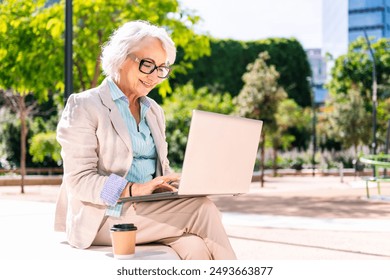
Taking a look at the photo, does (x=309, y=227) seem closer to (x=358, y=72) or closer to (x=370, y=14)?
(x=370, y=14)

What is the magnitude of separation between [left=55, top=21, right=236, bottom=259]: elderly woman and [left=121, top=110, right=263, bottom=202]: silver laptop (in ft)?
0.45

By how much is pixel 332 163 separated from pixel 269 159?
12.9 ft

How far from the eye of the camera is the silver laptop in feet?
8.05

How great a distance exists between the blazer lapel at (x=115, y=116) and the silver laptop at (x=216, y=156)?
0.25 m

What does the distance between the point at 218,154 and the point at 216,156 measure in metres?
0.02

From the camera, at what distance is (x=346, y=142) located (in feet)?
103

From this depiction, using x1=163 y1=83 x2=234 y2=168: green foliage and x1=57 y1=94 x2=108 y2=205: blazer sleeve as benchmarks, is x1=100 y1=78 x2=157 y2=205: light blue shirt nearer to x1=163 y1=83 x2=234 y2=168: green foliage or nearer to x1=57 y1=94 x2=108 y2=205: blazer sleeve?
x1=57 y1=94 x2=108 y2=205: blazer sleeve

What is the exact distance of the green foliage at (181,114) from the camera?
26.4m

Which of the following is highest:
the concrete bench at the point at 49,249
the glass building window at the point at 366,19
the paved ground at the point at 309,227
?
the glass building window at the point at 366,19

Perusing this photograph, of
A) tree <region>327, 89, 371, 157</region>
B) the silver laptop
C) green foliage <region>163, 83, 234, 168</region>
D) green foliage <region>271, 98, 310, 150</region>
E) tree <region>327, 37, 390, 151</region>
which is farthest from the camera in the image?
tree <region>327, 89, 371, 157</region>

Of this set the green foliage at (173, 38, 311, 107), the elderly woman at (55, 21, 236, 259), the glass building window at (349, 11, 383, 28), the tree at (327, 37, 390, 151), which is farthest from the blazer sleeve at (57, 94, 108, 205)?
the green foliage at (173, 38, 311, 107)

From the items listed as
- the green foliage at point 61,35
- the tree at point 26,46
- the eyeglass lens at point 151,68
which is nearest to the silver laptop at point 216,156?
the eyeglass lens at point 151,68

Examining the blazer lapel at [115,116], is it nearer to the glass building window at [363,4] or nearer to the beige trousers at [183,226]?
the beige trousers at [183,226]

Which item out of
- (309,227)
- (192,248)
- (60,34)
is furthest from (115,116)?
(60,34)
